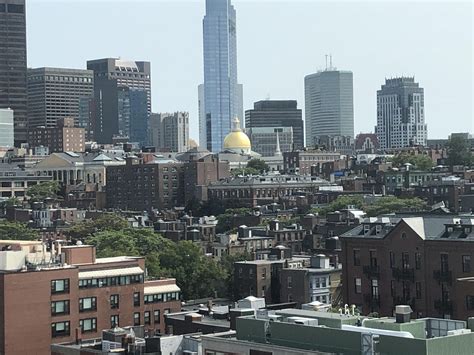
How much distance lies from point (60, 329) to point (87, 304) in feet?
10.7

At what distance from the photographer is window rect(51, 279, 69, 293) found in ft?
240

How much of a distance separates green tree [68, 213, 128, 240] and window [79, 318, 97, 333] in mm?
85111

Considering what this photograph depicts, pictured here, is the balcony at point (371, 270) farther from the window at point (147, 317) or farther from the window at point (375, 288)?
the window at point (147, 317)

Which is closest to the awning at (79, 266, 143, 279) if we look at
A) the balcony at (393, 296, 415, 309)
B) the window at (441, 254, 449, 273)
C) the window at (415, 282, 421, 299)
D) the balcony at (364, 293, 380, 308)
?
the balcony at (364, 293, 380, 308)

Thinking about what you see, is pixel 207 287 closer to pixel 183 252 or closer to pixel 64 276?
pixel 183 252

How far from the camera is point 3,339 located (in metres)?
70.2

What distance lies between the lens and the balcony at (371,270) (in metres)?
85.3

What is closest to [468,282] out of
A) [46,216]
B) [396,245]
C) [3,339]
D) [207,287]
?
[396,245]

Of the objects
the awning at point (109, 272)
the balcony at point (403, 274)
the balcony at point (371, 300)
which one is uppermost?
the awning at point (109, 272)

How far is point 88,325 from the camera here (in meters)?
75.7

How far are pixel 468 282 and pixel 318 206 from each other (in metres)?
128

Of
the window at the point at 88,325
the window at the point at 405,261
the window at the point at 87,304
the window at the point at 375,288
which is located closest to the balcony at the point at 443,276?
the window at the point at 405,261

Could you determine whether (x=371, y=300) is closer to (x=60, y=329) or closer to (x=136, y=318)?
(x=136, y=318)

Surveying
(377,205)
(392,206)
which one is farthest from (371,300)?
(377,205)
